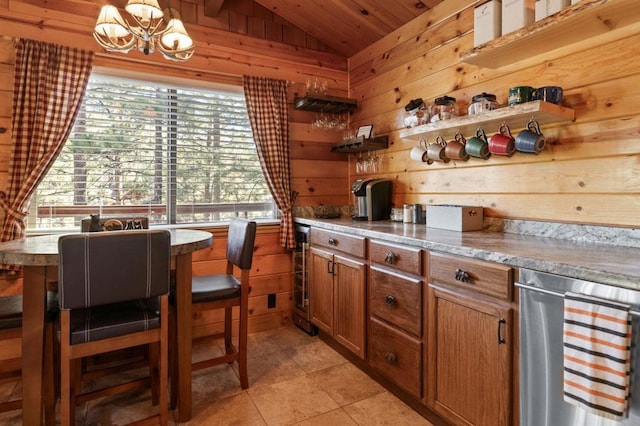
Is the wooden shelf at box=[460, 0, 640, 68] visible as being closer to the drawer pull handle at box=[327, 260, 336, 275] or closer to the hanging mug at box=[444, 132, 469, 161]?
the hanging mug at box=[444, 132, 469, 161]

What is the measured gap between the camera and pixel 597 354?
1.11 m

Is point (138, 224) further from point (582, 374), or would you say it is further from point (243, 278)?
point (582, 374)

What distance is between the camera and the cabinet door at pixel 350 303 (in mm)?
Answer: 2297

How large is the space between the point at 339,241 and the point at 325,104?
1.31 m

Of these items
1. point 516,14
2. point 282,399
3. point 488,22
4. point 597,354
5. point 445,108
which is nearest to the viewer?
point 597,354

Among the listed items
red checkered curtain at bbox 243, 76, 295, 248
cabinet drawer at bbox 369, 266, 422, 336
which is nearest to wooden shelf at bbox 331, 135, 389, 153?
red checkered curtain at bbox 243, 76, 295, 248

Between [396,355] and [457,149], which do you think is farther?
[457,149]

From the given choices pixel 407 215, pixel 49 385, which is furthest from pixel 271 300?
pixel 49 385

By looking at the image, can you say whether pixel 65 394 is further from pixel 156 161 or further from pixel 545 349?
pixel 545 349

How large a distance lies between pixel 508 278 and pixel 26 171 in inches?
109

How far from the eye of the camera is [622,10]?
1466 mm

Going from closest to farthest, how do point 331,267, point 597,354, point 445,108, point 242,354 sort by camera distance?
point 597,354
point 242,354
point 445,108
point 331,267

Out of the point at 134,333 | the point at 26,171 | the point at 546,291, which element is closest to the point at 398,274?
the point at 546,291

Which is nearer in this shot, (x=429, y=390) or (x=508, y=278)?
(x=508, y=278)
